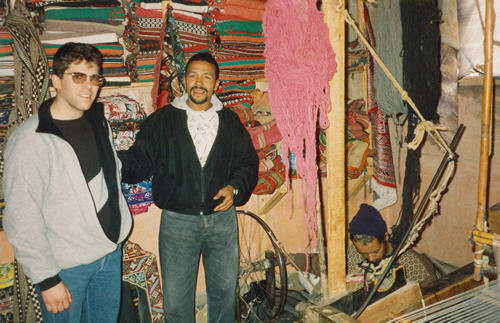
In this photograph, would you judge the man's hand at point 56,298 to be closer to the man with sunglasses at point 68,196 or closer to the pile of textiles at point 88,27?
the man with sunglasses at point 68,196

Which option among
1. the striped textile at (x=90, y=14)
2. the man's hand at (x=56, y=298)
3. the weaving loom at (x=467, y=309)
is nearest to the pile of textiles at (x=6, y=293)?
the man's hand at (x=56, y=298)

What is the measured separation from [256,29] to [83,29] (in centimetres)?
151

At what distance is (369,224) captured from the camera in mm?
3057

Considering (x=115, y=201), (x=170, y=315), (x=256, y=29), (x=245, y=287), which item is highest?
(x=256, y=29)

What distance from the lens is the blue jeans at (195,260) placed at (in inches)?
97.4

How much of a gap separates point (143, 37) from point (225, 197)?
4.83 ft

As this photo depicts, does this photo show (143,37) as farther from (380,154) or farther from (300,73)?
(380,154)

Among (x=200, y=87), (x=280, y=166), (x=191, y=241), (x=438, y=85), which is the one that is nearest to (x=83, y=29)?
(x=200, y=87)

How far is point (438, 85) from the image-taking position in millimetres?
2455

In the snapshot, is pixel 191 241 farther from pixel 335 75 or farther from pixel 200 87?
pixel 335 75

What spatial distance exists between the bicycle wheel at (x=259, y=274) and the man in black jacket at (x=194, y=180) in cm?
48

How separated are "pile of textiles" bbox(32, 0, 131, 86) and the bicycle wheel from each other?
5.80ft

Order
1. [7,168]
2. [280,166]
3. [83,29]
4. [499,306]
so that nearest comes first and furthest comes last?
1. [499,306]
2. [7,168]
3. [83,29]
4. [280,166]

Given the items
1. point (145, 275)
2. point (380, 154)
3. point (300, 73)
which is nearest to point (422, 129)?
point (300, 73)
